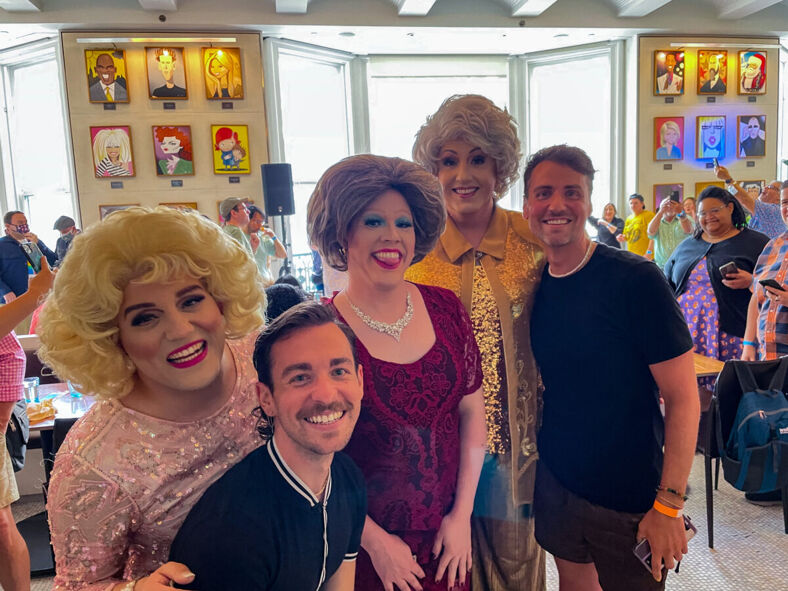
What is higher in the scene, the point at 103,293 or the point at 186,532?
the point at 103,293

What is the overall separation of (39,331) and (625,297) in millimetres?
1185

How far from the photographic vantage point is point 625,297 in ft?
4.20

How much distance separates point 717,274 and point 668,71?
213 inches

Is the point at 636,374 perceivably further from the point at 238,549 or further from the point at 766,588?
the point at 766,588

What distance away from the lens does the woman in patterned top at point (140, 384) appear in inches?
29.7

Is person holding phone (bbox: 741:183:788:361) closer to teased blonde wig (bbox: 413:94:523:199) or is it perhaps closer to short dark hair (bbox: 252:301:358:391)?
teased blonde wig (bbox: 413:94:523:199)

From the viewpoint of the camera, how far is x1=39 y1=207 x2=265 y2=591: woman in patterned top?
2.47 ft

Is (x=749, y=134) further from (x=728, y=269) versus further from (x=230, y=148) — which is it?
(x=230, y=148)

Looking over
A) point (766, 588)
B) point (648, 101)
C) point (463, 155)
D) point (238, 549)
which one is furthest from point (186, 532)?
point (648, 101)

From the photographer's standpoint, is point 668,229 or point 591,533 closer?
point 591,533

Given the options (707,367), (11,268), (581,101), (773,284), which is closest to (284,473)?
(773,284)

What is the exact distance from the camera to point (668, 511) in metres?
1.26

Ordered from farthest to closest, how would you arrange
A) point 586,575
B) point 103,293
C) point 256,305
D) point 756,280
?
point 756,280 → point 586,575 → point 256,305 → point 103,293

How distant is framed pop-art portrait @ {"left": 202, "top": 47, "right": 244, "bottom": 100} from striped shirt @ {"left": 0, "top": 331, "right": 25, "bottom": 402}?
508cm
